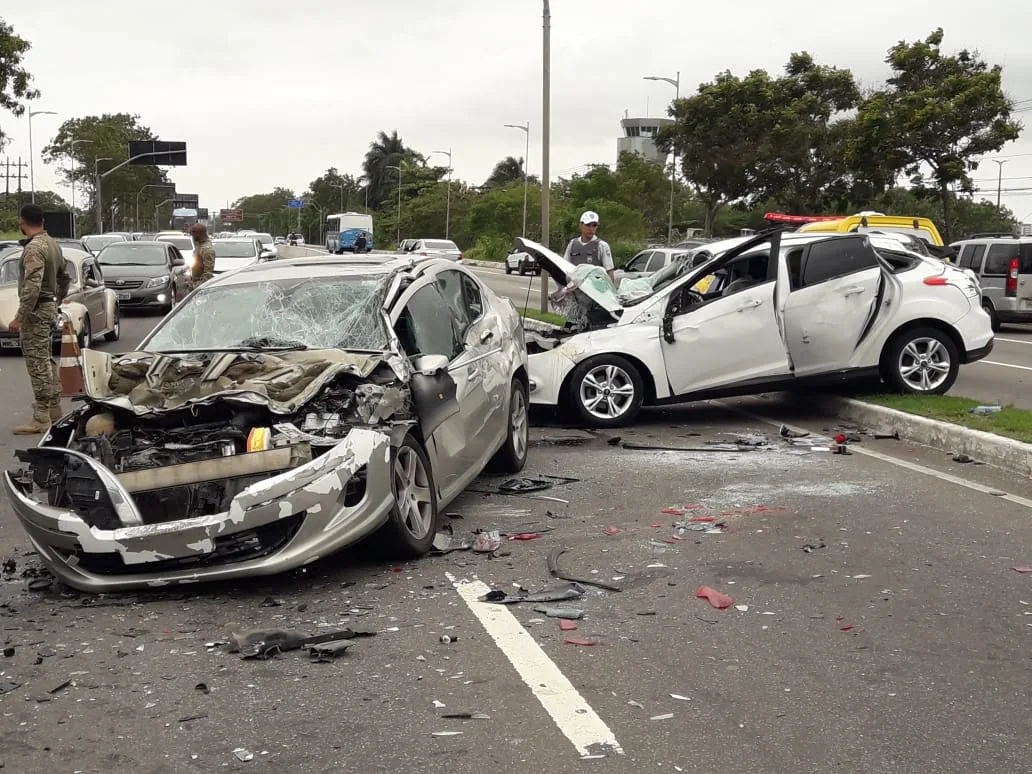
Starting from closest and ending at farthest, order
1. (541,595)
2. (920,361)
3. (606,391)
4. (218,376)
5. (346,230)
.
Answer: (541,595)
(218,376)
(606,391)
(920,361)
(346,230)

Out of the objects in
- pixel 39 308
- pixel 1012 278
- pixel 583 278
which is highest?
pixel 1012 278

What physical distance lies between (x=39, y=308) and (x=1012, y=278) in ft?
56.3

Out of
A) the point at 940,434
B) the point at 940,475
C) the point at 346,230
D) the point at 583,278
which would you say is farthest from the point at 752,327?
the point at 346,230

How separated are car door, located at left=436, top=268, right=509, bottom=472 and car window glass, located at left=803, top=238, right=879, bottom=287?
12.9ft

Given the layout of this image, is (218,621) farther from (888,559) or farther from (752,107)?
(752,107)

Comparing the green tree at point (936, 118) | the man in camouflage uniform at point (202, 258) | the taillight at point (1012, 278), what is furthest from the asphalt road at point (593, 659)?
the green tree at point (936, 118)

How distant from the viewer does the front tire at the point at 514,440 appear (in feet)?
27.3

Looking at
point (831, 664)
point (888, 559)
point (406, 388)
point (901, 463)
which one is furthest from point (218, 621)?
point (901, 463)

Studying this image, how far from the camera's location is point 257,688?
4.43 m

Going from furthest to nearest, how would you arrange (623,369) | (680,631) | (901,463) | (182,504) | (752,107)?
(752,107)
(623,369)
(901,463)
(182,504)
(680,631)

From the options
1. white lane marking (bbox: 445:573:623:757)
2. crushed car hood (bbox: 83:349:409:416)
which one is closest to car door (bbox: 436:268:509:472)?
crushed car hood (bbox: 83:349:409:416)

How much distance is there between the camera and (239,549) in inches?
215

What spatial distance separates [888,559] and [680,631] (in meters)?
1.66

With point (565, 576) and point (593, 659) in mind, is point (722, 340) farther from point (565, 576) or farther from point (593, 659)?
point (593, 659)
